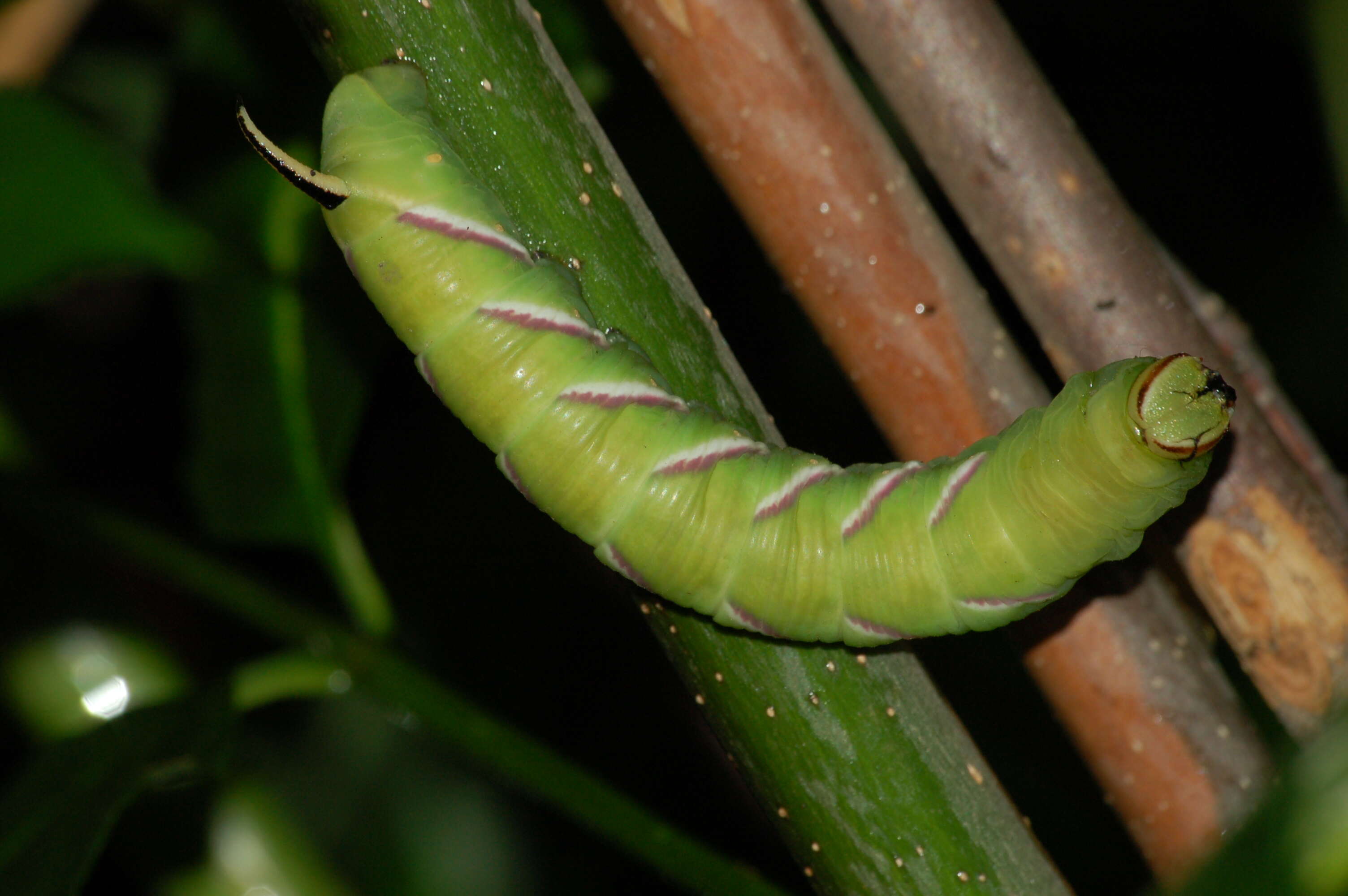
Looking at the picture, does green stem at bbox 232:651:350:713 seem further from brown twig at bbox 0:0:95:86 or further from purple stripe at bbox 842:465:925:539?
brown twig at bbox 0:0:95:86

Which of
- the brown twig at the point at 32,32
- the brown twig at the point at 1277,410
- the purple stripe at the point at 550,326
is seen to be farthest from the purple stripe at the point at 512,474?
the brown twig at the point at 32,32

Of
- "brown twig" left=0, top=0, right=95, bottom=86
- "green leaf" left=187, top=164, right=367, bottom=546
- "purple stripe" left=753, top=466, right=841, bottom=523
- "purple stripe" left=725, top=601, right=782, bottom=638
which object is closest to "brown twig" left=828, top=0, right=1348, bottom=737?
"purple stripe" left=753, top=466, right=841, bottom=523

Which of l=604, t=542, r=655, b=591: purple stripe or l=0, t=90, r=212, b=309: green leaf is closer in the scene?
l=604, t=542, r=655, b=591: purple stripe

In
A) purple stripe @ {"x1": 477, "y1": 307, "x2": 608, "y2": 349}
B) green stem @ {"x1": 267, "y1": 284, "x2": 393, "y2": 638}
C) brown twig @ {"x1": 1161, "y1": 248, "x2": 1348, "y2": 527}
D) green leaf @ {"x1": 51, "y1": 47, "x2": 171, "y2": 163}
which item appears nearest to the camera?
purple stripe @ {"x1": 477, "y1": 307, "x2": 608, "y2": 349}

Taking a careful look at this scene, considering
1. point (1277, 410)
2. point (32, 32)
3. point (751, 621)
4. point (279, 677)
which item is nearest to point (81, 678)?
point (279, 677)

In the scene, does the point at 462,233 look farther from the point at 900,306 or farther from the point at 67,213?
the point at 67,213
